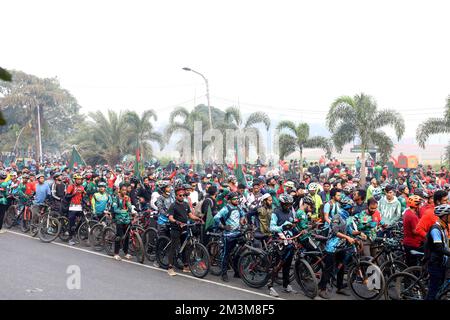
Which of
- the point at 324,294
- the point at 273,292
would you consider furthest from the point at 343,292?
the point at 273,292

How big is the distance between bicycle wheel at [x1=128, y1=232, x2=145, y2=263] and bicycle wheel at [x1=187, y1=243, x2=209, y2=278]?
4.59 feet

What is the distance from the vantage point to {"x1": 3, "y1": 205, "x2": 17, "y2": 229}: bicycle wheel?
1446 cm

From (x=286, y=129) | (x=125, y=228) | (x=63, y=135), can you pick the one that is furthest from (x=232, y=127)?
(x=63, y=135)

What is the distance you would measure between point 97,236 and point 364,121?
15360 millimetres

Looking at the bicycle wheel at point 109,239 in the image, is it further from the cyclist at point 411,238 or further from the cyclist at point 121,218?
the cyclist at point 411,238

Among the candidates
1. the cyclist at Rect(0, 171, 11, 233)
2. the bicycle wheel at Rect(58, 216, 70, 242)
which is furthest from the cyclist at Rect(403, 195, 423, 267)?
the cyclist at Rect(0, 171, 11, 233)

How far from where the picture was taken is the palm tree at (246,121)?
1159 inches

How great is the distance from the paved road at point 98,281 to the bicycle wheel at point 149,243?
42 centimetres

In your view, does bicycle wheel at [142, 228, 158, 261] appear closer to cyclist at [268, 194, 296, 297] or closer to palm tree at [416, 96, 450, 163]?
cyclist at [268, 194, 296, 297]

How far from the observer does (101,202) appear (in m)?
11.7

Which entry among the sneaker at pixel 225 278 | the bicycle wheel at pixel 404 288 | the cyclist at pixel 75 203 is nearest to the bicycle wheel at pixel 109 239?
the cyclist at pixel 75 203

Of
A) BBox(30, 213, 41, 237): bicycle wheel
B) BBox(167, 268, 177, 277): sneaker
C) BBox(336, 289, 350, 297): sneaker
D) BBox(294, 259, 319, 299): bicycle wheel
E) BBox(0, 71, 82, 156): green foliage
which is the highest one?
BBox(0, 71, 82, 156): green foliage

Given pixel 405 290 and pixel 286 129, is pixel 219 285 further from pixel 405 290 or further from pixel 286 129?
pixel 286 129
